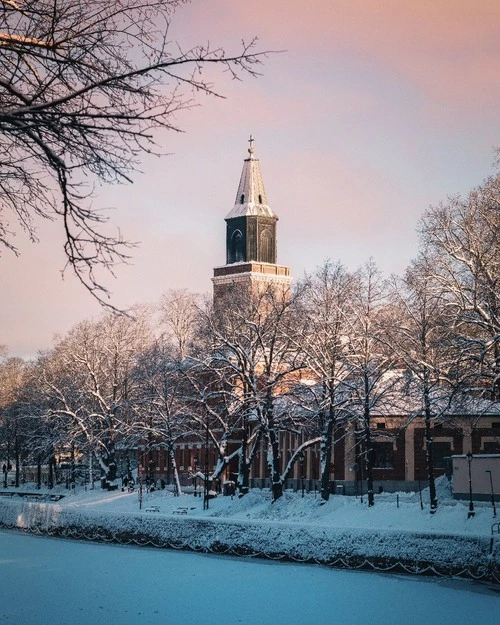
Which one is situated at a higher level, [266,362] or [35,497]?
[266,362]

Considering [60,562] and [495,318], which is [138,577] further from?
[495,318]

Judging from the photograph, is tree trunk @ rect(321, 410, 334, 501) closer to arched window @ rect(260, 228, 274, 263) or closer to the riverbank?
the riverbank

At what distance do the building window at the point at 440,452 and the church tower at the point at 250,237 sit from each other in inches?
1482

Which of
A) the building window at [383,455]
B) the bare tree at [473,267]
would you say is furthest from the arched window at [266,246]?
the bare tree at [473,267]

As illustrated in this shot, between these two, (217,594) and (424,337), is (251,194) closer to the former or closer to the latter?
(424,337)

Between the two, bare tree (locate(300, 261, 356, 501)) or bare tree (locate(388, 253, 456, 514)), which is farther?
bare tree (locate(300, 261, 356, 501))

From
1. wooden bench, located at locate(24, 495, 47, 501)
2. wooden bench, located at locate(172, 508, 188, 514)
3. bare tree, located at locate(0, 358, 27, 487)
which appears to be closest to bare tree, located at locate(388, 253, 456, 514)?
wooden bench, located at locate(172, 508, 188, 514)

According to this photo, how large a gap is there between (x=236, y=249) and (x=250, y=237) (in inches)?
96.4

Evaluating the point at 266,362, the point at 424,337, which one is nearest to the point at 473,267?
the point at 424,337

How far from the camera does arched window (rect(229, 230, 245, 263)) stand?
91.4 m

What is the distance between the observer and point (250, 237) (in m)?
90.4

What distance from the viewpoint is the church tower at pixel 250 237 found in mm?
89688

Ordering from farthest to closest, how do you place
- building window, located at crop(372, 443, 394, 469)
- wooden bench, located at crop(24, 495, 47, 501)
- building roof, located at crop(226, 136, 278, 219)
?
1. building roof, located at crop(226, 136, 278, 219)
2. wooden bench, located at crop(24, 495, 47, 501)
3. building window, located at crop(372, 443, 394, 469)

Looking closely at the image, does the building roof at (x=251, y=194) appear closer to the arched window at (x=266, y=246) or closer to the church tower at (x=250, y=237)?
the church tower at (x=250, y=237)
